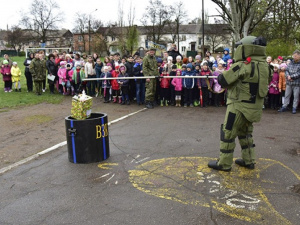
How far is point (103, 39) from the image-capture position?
64.1 metres

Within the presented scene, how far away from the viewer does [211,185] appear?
466 centimetres

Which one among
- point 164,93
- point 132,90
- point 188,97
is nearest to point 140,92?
point 132,90

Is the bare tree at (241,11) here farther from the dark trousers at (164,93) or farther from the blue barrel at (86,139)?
the blue barrel at (86,139)

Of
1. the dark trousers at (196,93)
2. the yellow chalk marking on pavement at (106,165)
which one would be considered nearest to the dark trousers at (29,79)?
the dark trousers at (196,93)

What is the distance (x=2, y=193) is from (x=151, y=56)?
8040 millimetres

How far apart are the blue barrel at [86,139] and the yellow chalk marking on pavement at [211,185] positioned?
0.90 metres

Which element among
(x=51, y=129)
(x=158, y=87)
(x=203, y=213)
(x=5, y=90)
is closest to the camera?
(x=203, y=213)

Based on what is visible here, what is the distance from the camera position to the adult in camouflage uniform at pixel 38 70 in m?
14.4

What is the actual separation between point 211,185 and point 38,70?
12.1 m

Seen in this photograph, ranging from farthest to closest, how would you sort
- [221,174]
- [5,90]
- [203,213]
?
[5,90]
[221,174]
[203,213]

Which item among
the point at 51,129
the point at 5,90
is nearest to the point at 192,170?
the point at 51,129

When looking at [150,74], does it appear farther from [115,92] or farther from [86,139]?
[86,139]

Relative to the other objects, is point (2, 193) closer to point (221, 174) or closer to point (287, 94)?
point (221, 174)

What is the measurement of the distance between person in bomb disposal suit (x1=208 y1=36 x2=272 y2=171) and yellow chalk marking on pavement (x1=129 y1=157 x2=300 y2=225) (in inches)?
16.5
